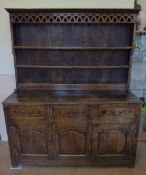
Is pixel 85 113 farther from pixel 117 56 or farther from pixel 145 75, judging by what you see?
pixel 145 75

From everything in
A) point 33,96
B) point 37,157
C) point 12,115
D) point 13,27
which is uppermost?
point 13,27

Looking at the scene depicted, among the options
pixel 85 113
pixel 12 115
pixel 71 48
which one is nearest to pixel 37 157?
pixel 12 115

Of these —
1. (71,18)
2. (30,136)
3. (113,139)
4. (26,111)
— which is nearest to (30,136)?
(30,136)

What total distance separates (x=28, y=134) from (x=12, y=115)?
272mm

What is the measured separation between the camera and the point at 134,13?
1956 millimetres

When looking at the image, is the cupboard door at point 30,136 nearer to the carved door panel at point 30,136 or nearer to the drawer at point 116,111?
the carved door panel at point 30,136

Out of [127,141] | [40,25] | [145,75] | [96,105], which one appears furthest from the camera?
[145,75]

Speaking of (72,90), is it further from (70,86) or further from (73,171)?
(73,171)

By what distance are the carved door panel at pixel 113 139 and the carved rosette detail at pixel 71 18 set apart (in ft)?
3.81

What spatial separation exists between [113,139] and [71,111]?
1.86ft

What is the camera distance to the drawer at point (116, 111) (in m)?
1.86

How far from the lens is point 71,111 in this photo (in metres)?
1.87

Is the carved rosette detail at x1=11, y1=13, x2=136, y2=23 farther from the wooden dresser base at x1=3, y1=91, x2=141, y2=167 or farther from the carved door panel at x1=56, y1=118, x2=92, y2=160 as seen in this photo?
the carved door panel at x1=56, y1=118, x2=92, y2=160

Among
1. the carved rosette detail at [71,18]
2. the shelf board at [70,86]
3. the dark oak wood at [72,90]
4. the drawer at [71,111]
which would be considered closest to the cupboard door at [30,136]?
the dark oak wood at [72,90]
